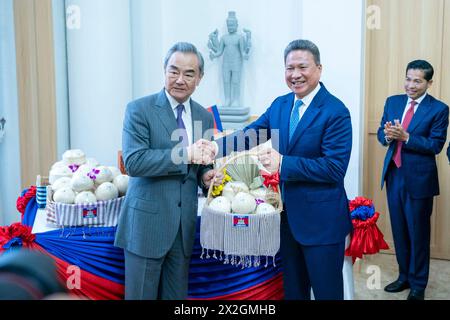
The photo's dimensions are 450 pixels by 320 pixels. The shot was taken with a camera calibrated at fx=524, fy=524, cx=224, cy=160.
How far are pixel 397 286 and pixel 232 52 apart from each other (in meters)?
2.37

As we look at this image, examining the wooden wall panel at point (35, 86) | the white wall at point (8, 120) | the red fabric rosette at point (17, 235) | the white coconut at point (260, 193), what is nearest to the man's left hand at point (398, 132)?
the white coconut at point (260, 193)

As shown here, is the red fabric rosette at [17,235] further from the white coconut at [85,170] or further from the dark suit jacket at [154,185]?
the dark suit jacket at [154,185]

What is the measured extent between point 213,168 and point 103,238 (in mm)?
620

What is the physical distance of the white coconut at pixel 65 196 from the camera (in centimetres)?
255

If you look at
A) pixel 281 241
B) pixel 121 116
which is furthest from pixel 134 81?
pixel 281 241

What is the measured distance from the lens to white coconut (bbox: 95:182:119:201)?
2574 mm

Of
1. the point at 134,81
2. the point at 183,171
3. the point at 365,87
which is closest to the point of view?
the point at 183,171

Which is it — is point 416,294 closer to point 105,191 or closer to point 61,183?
point 105,191

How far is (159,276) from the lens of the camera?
Result: 88.1 inches

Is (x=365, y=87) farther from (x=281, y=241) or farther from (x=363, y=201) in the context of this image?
(x=281, y=241)

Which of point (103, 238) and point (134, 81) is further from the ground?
point (134, 81)

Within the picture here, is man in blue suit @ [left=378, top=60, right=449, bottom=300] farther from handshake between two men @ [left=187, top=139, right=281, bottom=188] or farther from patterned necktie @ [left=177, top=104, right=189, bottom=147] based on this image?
patterned necktie @ [left=177, top=104, right=189, bottom=147]

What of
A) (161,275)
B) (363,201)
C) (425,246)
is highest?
(363,201)
